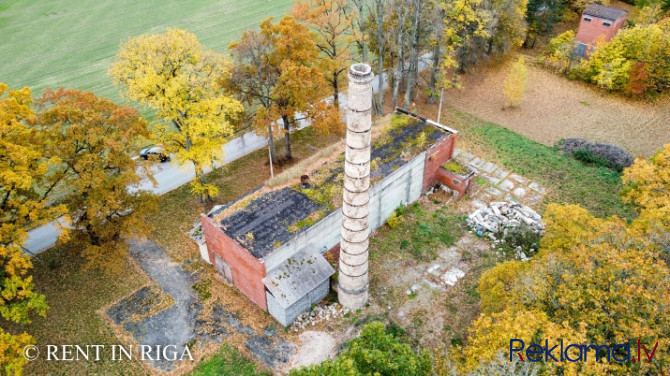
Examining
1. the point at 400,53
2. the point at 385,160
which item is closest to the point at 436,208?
the point at 385,160

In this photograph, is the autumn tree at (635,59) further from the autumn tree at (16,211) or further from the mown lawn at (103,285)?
the autumn tree at (16,211)

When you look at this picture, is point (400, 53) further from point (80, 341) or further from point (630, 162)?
point (80, 341)

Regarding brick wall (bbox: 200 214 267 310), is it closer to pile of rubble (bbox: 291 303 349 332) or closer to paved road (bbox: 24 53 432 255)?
pile of rubble (bbox: 291 303 349 332)

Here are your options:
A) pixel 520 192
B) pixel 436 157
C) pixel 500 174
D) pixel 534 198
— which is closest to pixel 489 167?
pixel 500 174

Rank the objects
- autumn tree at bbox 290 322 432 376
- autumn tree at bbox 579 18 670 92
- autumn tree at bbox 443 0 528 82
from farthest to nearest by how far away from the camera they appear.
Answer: autumn tree at bbox 579 18 670 92
autumn tree at bbox 443 0 528 82
autumn tree at bbox 290 322 432 376

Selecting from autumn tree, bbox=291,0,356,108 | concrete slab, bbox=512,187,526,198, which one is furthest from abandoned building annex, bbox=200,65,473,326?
autumn tree, bbox=291,0,356,108

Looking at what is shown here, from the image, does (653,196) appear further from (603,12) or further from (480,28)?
(603,12)
